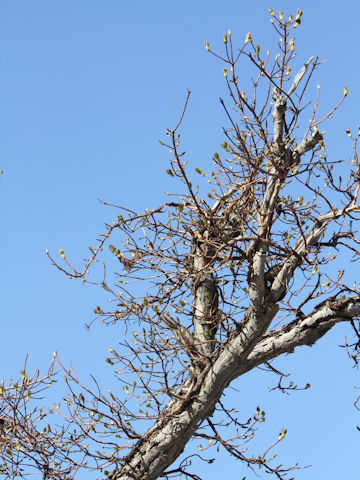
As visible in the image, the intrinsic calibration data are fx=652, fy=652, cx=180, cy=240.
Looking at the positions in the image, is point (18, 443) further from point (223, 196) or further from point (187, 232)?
point (223, 196)

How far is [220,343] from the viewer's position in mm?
7957

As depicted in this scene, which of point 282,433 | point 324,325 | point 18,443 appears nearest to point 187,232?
point 324,325

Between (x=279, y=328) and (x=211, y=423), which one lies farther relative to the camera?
(x=211, y=423)

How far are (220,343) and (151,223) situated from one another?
2051 millimetres

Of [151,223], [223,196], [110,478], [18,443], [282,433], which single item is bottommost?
[282,433]

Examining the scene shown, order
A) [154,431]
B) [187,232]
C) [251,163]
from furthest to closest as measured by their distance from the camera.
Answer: [187,232] → [154,431] → [251,163]

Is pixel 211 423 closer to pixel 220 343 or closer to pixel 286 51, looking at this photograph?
pixel 220 343

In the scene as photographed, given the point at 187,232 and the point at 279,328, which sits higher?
the point at 187,232

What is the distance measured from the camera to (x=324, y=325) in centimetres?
797

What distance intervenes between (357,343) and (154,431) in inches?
113

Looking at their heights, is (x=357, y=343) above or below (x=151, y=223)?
below

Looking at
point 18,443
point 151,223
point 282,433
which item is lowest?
point 282,433

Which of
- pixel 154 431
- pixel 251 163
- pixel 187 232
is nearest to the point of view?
pixel 251 163

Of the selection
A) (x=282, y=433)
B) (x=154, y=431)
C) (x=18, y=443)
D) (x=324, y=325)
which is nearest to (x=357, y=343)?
(x=324, y=325)
